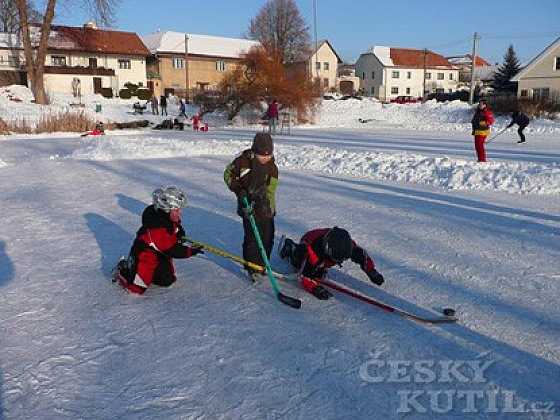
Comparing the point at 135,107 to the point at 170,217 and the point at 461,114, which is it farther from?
the point at 170,217

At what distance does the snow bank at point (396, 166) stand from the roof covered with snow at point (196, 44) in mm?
42532

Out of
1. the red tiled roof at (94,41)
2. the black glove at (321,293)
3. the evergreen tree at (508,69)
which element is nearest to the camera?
the black glove at (321,293)

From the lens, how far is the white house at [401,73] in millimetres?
A: 70312

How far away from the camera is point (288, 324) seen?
127 inches

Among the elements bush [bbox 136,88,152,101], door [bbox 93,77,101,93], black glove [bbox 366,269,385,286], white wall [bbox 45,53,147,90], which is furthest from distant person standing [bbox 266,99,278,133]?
white wall [bbox 45,53,147,90]

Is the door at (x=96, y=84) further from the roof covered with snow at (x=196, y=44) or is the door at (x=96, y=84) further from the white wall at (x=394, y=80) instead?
the white wall at (x=394, y=80)

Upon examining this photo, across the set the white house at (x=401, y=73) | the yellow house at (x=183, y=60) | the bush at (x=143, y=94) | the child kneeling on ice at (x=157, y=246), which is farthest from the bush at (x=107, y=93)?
the white house at (x=401, y=73)

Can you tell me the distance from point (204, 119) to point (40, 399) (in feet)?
92.0

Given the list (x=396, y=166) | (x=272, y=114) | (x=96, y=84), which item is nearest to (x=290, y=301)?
(x=396, y=166)

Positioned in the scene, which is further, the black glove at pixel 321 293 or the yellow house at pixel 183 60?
the yellow house at pixel 183 60

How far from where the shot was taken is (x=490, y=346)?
2.91m

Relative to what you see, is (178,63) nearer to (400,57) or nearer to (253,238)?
(400,57)

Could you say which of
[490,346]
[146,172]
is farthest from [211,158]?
[490,346]

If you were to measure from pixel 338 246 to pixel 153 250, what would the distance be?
145 cm
